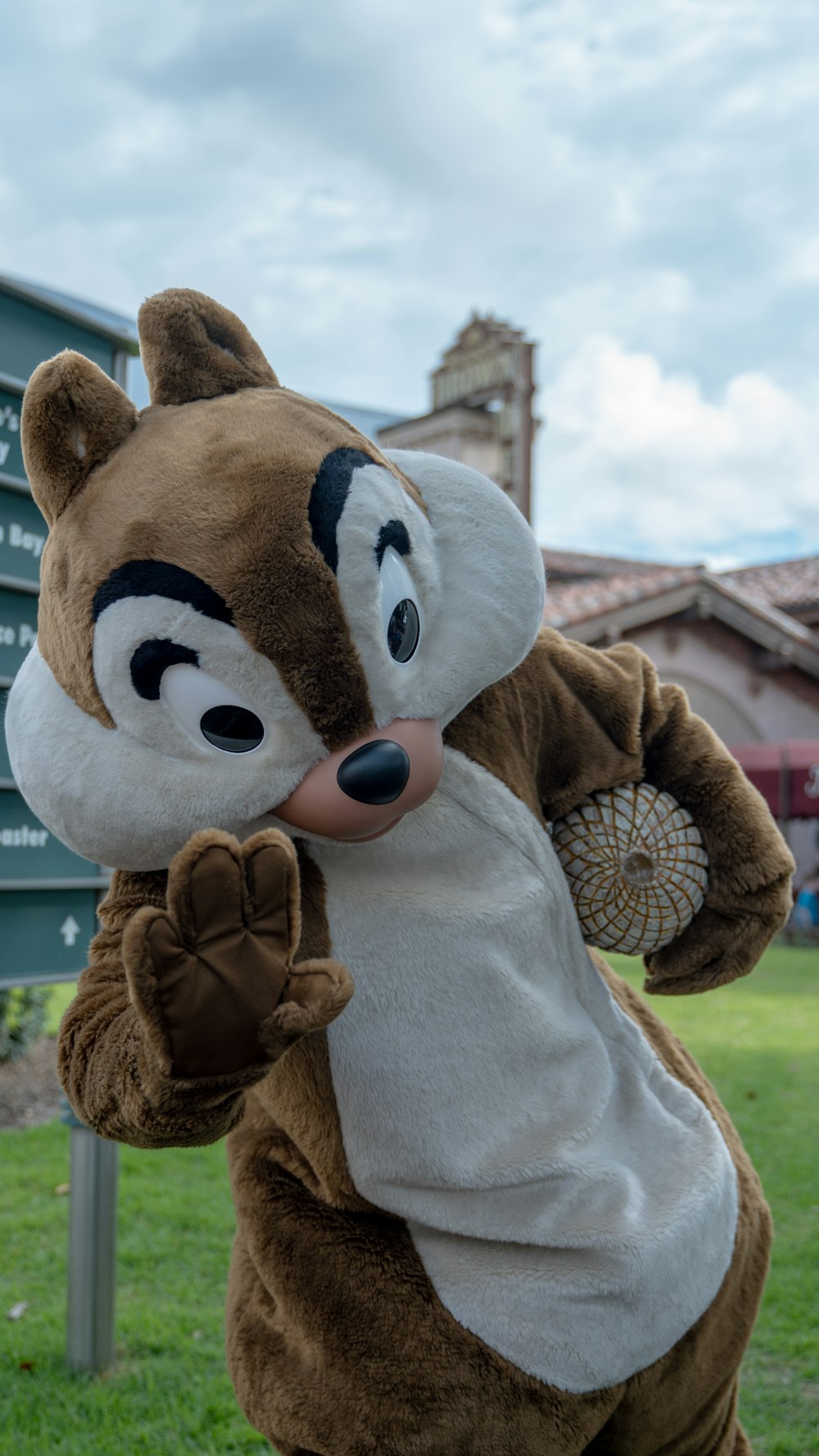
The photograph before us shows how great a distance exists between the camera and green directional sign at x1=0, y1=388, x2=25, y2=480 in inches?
113

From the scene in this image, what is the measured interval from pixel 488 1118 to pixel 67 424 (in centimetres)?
100

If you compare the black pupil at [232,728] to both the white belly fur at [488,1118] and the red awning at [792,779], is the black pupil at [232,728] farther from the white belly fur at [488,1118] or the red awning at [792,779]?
the red awning at [792,779]

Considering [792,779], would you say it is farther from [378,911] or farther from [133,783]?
[133,783]

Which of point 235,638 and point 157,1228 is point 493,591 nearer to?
point 235,638

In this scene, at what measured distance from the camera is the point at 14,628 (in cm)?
290

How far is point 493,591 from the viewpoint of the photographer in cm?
153

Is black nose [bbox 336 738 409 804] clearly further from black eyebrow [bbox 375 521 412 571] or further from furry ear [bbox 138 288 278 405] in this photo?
furry ear [bbox 138 288 278 405]

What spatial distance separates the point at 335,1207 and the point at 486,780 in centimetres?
60

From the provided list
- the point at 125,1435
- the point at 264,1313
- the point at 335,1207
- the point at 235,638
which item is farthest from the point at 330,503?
the point at 125,1435

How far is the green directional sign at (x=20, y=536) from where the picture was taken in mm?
2916

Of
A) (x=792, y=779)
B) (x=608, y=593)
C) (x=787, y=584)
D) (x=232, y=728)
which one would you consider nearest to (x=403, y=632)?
(x=232, y=728)

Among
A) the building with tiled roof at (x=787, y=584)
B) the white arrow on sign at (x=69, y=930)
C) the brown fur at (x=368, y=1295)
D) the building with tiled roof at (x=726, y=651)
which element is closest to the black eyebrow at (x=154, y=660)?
the brown fur at (x=368, y=1295)

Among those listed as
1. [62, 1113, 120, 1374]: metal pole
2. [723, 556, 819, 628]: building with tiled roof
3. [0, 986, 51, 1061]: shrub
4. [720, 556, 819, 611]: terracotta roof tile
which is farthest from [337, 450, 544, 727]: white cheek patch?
[723, 556, 819, 628]: building with tiled roof

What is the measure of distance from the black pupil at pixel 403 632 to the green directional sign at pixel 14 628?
67.1 inches
